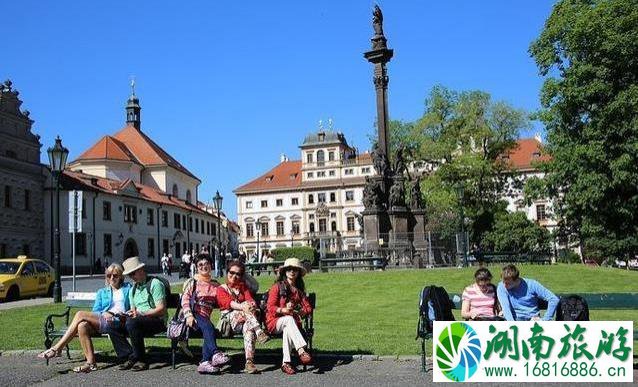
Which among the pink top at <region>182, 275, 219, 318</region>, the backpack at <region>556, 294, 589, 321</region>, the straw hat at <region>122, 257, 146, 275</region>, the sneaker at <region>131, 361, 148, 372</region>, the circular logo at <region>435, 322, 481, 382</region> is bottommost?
the sneaker at <region>131, 361, 148, 372</region>

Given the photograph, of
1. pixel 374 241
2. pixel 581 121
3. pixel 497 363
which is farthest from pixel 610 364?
pixel 581 121

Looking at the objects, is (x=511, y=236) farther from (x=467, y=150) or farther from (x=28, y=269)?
(x=28, y=269)

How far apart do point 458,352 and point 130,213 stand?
57.1 meters

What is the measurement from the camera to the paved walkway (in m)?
7.69

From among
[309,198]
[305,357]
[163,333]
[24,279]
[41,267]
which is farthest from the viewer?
[309,198]

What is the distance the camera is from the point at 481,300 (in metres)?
8.56

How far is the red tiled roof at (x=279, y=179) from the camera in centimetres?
10725

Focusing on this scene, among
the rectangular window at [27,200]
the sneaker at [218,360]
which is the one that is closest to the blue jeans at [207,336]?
the sneaker at [218,360]

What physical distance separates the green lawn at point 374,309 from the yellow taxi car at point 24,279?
4.47 meters

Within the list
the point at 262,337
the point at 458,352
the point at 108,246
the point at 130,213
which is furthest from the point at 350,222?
the point at 458,352

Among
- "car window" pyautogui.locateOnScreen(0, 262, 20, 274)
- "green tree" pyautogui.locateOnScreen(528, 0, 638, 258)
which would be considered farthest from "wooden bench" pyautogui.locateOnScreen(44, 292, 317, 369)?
"green tree" pyautogui.locateOnScreen(528, 0, 638, 258)

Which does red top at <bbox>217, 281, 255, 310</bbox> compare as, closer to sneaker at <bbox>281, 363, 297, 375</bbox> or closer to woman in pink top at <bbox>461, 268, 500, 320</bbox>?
sneaker at <bbox>281, 363, 297, 375</bbox>

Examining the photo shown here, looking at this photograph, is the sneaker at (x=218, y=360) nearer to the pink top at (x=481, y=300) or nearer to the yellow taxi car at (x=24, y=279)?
the pink top at (x=481, y=300)

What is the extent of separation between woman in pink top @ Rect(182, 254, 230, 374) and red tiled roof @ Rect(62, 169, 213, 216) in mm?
46030
